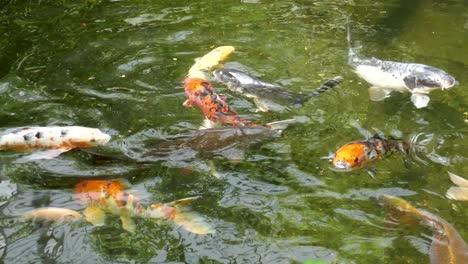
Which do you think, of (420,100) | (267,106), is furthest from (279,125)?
(420,100)

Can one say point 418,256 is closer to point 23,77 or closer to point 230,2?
point 23,77

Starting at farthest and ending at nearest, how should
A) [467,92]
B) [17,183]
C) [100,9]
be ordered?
[100,9]
[467,92]
[17,183]

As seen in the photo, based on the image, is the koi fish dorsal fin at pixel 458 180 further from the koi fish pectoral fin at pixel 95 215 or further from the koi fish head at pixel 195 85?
the koi fish pectoral fin at pixel 95 215

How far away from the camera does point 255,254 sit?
4180 mm

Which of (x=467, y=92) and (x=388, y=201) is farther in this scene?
(x=467, y=92)

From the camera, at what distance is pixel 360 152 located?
15.5ft

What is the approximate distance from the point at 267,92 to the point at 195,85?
71 cm

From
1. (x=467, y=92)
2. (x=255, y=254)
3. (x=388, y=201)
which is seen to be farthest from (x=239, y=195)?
(x=467, y=92)

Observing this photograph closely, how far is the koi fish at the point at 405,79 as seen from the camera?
568cm

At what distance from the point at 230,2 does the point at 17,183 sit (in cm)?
467

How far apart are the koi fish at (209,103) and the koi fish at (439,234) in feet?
4.63

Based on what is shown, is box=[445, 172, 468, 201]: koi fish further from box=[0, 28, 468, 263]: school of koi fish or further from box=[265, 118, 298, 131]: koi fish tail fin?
box=[265, 118, 298, 131]: koi fish tail fin

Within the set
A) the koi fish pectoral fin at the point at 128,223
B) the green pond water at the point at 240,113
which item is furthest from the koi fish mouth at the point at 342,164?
the koi fish pectoral fin at the point at 128,223

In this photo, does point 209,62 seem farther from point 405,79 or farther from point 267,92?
point 405,79
